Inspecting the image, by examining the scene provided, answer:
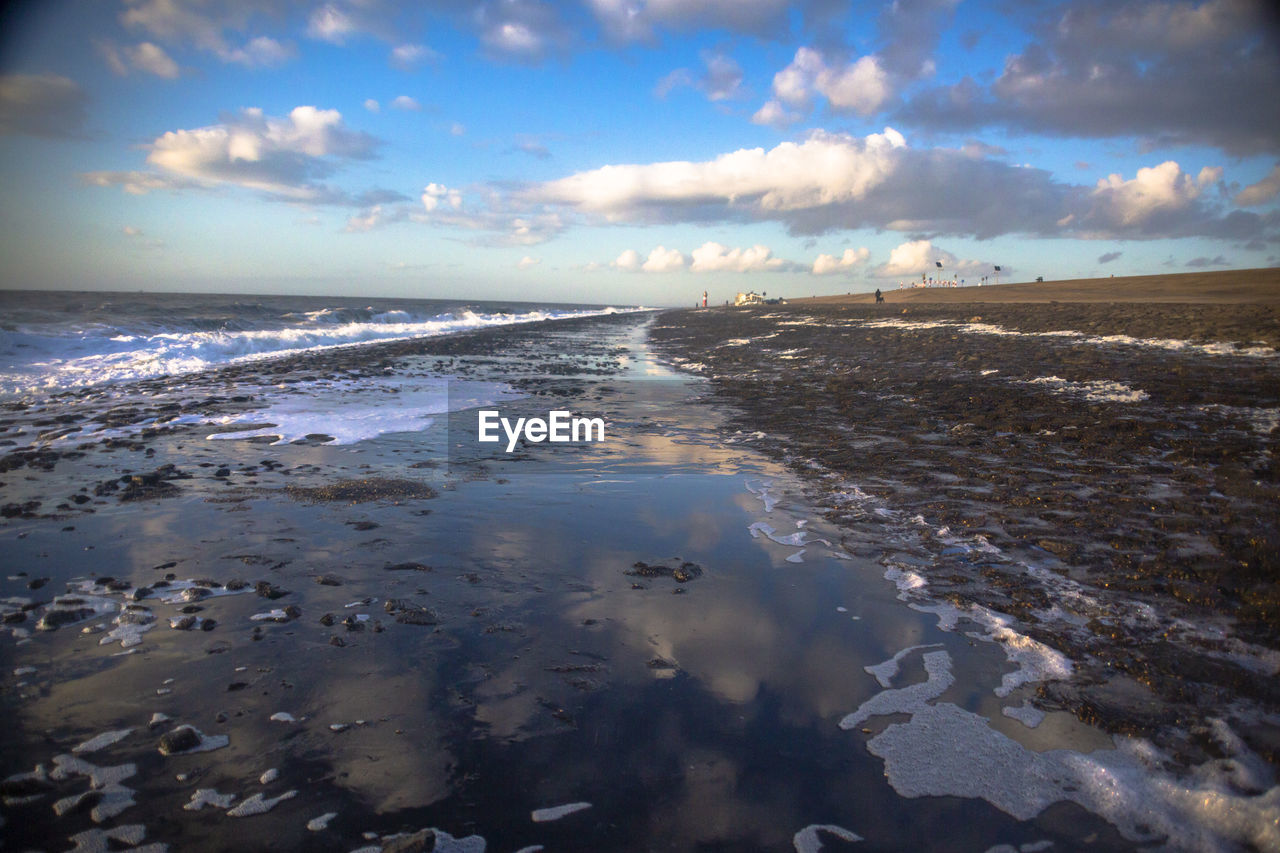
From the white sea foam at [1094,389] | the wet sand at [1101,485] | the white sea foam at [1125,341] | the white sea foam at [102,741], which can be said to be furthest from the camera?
the white sea foam at [1125,341]

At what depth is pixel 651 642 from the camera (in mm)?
3980

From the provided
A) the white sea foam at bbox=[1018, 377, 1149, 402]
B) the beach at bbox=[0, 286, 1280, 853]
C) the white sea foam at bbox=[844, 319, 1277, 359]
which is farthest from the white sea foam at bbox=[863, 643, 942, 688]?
the white sea foam at bbox=[844, 319, 1277, 359]

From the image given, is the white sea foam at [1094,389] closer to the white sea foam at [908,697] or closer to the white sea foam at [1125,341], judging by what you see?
the white sea foam at [1125,341]

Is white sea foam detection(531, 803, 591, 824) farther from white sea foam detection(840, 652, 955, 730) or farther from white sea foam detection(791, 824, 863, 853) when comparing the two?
white sea foam detection(840, 652, 955, 730)

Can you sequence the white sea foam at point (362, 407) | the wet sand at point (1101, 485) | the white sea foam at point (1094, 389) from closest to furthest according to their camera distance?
the wet sand at point (1101, 485)
the white sea foam at point (362, 407)
the white sea foam at point (1094, 389)

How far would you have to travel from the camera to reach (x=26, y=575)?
15.8 feet

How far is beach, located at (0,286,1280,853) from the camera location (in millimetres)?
2633

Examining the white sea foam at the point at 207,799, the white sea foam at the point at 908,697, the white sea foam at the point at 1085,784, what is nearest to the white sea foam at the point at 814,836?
the white sea foam at the point at 1085,784

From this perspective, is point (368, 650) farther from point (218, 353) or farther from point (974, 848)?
point (218, 353)

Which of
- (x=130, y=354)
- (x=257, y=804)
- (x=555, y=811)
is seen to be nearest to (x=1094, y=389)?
(x=555, y=811)

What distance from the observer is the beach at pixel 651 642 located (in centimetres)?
263

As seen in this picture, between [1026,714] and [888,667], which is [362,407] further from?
[1026,714]

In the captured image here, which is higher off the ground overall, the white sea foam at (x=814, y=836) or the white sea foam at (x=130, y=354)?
the white sea foam at (x=130, y=354)

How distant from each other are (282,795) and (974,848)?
9.60 feet
